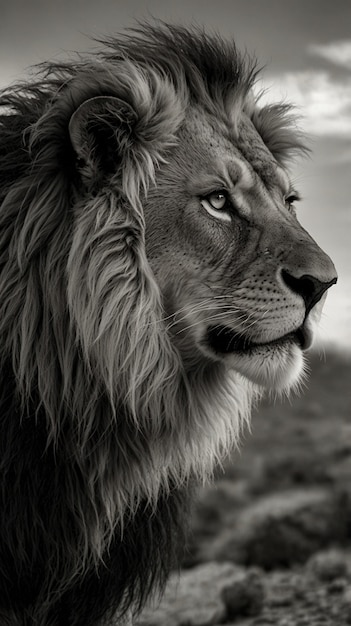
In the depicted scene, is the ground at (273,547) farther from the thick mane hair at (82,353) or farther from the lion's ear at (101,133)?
the lion's ear at (101,133)

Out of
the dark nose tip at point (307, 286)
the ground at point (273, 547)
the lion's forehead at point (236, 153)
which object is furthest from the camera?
the ground at point (273, 547)

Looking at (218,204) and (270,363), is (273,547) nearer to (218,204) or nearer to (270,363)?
(270,363)

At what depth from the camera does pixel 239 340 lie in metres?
3.32

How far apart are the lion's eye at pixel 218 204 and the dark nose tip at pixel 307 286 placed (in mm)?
320

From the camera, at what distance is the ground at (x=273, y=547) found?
16.1ft

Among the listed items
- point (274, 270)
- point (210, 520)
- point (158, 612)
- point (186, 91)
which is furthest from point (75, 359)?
point (210, 520)

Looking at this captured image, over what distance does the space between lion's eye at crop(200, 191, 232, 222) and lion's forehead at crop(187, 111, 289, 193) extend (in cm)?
6

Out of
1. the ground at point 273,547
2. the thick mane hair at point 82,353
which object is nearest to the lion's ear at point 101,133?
the thick mane hair at point 82,353

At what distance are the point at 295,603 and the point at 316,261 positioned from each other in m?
2.54

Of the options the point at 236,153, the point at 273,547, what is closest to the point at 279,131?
the point at 236,153

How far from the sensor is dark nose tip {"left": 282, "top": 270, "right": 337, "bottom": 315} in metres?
3.17

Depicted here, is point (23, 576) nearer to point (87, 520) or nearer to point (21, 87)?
point (87, 520)

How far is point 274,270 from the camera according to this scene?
3223 mm

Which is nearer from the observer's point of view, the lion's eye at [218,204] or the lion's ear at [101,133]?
the lion's ear at [101,133]
